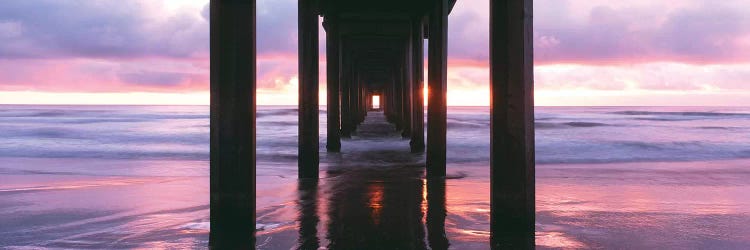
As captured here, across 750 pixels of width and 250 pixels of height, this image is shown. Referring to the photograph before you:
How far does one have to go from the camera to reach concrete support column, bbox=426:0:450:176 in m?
9.38

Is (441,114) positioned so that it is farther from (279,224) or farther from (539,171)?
(279,224)

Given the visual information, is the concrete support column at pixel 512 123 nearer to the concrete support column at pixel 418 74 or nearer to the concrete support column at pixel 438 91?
the concrete support column at pixel 438 91

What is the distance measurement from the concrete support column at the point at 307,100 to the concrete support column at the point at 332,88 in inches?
234

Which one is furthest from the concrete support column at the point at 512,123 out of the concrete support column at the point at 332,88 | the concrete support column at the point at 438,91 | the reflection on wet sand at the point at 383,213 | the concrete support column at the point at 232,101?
the concrete support column at the point at 332,88

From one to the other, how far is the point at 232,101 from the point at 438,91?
528cm

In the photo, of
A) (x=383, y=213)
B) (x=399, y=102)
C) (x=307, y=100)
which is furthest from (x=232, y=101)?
(x=399, y=102)

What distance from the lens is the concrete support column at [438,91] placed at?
369 inches

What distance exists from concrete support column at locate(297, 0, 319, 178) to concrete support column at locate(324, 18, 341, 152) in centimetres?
595

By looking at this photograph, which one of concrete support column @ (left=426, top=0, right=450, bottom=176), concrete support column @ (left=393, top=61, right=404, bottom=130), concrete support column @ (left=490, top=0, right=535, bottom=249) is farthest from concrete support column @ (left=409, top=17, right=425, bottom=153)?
concrete support column @ (left=490, top=0, right=535, bottom=249)

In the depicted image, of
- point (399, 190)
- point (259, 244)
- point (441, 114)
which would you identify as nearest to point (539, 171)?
A: point (441, 114)

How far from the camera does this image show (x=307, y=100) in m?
9.52

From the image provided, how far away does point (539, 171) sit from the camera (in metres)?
11.0

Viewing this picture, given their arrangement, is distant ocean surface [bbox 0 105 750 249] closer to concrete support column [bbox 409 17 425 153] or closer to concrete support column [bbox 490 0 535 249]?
concrete support column [bbox 490 0 535 249]

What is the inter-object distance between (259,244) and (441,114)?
17.4ft
